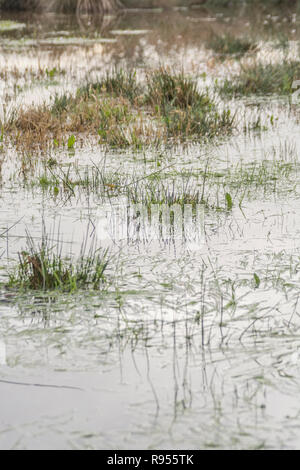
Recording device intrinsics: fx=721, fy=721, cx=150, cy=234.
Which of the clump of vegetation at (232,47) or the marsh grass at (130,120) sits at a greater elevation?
the clump of vegetation at (232,47)

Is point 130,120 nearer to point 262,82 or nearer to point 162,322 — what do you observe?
point 262,82

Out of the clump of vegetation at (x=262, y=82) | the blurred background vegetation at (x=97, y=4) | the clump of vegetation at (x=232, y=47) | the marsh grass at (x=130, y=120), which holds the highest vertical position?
the blurred background vegetation at (x=97, y=4)

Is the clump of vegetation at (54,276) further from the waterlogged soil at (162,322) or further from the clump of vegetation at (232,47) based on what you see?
the clump of vegetation at (232,47)

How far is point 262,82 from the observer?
9.97 meters

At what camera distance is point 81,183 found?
5680 millimetres

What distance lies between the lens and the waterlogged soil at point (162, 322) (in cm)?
246

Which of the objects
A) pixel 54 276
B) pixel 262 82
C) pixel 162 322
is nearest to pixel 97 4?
pixel 262 82

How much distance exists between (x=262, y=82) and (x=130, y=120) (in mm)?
2863

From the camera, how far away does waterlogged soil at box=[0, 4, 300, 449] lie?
2.46 meters

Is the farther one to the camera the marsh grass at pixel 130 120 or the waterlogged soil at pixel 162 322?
the marsh grass at pixel 130 120

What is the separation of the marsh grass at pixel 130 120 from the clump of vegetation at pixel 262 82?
102cm

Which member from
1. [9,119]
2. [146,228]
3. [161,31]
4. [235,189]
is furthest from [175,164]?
[161,31]

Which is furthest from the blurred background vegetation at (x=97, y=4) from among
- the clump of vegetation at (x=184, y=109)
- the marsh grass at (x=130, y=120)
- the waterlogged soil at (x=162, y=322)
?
the waterlogged soil at (x=162, y=322)

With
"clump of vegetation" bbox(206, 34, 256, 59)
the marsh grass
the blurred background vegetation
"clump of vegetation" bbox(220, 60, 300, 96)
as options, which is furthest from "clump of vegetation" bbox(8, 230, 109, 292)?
the blurred background vegetation
